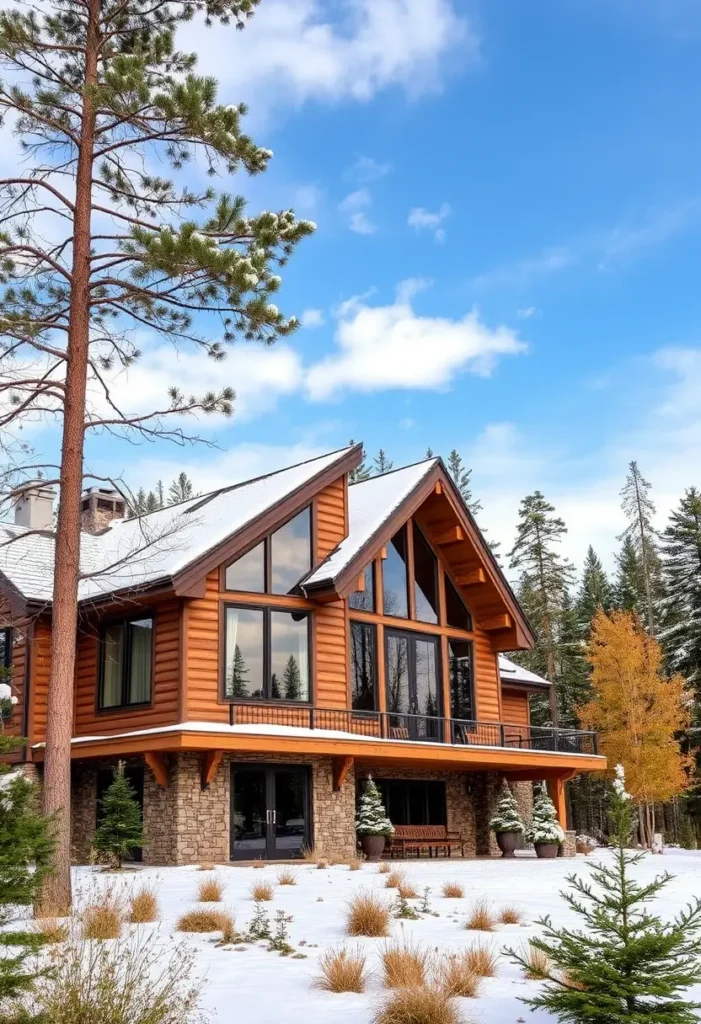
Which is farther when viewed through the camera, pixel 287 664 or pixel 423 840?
pixel 423 840

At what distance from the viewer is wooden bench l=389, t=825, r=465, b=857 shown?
69.3 feet

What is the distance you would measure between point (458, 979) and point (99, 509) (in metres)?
21.5

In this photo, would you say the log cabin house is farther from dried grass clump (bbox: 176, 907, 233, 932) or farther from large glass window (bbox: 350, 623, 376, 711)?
dried grass clump (bbox: 176, 907, 233, 932)

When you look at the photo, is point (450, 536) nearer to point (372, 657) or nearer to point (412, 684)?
point (412, 684)

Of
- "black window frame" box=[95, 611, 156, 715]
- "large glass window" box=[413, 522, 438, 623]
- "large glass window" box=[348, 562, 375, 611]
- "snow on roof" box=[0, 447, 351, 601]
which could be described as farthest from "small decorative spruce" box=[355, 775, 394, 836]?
"snow on roof" box=[0, 447, 351, 601]

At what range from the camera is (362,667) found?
21.6 meters

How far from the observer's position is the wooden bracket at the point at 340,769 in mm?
19745

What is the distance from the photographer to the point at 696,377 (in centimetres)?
2142

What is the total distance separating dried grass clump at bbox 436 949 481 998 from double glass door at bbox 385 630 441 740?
45.2ft

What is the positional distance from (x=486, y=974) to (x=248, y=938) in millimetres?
2421

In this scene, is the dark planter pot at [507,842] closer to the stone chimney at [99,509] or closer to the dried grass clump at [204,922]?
the stone chimney at [99,509]

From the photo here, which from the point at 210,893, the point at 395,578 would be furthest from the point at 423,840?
the point at 210,893

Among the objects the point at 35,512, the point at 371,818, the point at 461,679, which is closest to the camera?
the point at 371,818

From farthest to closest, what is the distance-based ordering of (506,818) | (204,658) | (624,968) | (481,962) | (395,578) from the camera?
(395,578), (506,818), (204,658), (481,962), (624,968)
